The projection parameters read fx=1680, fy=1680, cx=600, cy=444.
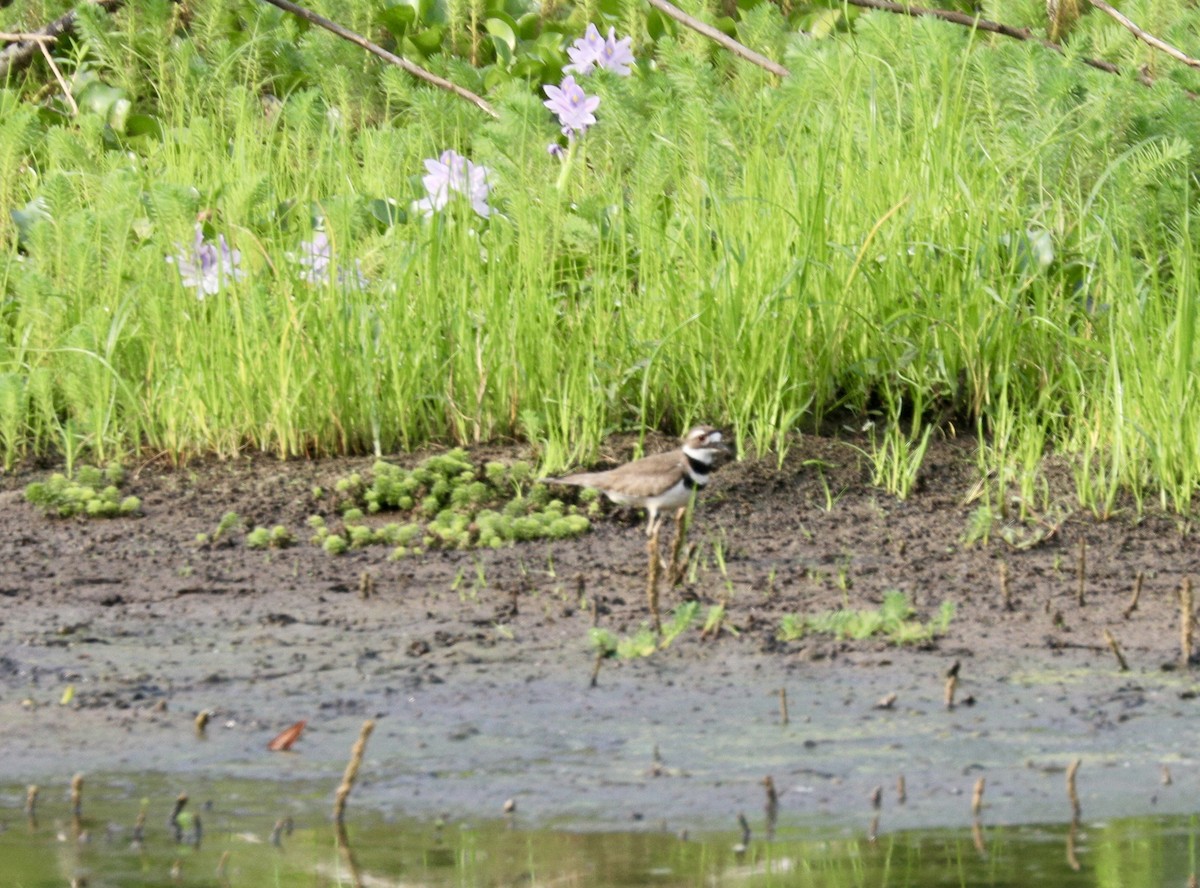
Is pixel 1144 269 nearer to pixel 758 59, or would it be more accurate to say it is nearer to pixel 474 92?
pixel 758 59

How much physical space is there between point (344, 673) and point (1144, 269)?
3.55 meters

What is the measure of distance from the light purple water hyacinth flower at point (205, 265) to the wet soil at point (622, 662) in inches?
28.8

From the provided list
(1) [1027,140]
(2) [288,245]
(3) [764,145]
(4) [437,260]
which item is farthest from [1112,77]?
(2) [288,245]

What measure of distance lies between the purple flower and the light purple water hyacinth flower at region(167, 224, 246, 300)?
1.62 metres

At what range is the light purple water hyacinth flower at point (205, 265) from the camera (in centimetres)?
600

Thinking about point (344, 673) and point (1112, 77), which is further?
point (1112, 77)

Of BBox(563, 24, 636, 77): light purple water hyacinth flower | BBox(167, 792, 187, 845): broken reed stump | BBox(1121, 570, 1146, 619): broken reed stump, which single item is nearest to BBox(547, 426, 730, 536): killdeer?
BBox(1121, 570, 1146, 619): broken reed stump

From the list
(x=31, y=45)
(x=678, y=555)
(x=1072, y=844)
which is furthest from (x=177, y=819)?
(x=31, y=45)

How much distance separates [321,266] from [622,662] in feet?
8.42

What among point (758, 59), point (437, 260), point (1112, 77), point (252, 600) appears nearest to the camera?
point (252, 600)

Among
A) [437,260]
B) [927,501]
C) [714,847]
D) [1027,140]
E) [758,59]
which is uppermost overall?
[758,59]

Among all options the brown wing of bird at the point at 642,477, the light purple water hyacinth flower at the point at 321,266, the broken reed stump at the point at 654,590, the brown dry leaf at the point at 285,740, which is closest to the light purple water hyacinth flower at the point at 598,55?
the light purple water hyacinth flower at the point at 321,266

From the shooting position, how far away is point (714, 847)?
2951mm

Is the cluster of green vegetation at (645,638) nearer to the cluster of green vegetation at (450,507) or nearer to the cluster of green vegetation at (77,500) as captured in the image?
the cluster of green vegetation at (450,507)
